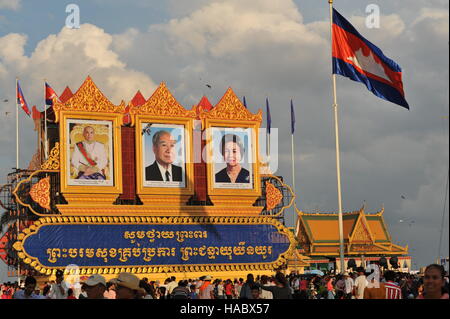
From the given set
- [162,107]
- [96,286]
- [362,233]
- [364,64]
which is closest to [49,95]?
[162,107]

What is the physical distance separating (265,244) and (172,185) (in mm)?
6875

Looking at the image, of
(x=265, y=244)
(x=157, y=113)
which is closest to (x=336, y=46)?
(x=157, y=113)

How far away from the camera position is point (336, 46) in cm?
2980

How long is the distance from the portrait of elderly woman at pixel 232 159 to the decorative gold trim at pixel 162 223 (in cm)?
228

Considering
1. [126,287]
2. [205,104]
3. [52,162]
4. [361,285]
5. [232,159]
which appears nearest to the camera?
[126,287]

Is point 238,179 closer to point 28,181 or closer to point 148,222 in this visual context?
point 148,222

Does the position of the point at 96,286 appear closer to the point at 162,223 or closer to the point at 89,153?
the point at 89,153

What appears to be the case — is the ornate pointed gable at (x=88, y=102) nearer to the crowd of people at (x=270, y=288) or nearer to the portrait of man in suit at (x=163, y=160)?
the portrait of man in suit at (x=163, y=160)

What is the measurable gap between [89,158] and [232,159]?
27.3ft

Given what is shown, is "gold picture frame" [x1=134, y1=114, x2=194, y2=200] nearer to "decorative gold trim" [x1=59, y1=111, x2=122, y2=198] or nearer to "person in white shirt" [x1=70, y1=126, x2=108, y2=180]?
"decorative gold trim" [x1=59, y1=111, x2=122, y2=198]

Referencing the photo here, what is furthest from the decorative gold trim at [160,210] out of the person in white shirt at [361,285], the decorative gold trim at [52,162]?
the person in white shirt at [361,285]

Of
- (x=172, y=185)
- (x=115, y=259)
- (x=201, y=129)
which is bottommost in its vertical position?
(x=115, y=259)

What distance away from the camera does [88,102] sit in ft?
147

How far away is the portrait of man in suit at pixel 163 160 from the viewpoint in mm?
46031
